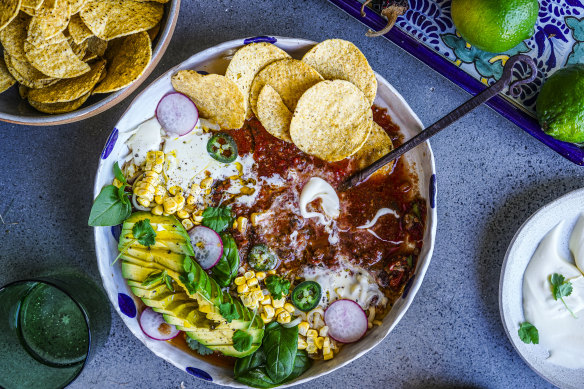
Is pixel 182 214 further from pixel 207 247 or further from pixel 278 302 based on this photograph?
pixel 278 302

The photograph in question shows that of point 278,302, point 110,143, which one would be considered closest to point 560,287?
point 278,302

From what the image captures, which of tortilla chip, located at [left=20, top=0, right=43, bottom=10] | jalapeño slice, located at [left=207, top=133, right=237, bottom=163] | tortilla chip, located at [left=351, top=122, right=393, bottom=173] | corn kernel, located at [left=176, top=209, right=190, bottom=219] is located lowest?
corn kernel, located at [left=176, top=209, right=190, bottom=219]

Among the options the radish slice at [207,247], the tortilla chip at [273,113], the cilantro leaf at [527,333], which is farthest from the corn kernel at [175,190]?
the cilantro leaf at [527,333]

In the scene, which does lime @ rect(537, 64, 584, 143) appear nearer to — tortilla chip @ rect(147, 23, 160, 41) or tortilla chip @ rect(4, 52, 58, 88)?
tortilla chip @ rect(147, 23, 160, 41)

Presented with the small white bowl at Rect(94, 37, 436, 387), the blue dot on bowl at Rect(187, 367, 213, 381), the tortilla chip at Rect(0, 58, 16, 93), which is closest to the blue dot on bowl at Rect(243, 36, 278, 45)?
the small white bowl at Rect(94, 37, 436, 387)

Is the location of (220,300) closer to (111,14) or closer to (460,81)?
(111,14)

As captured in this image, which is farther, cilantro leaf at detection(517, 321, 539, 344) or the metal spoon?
cilantro leaf at detection(517, 321, 539, 344)

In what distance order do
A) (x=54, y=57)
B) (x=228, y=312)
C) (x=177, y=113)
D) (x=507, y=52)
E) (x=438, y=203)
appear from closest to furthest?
(x=54, y=57)
(x=228, y=312)
(x=177, y=113)
(x=507, y=52)
(x=438, y=203)
